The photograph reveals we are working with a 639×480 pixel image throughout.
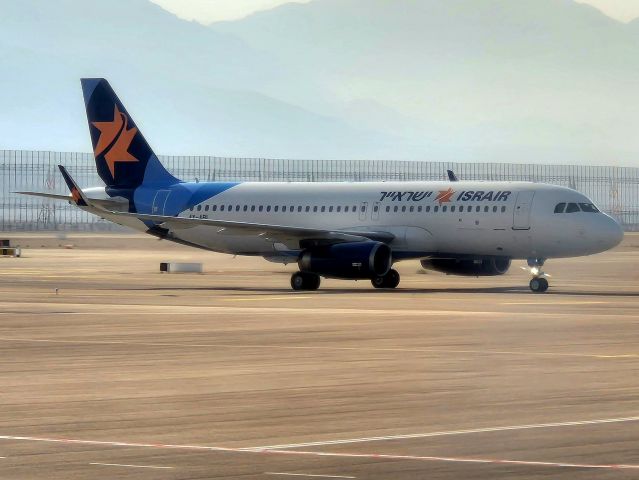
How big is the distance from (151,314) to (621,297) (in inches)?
606

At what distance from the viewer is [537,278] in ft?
151

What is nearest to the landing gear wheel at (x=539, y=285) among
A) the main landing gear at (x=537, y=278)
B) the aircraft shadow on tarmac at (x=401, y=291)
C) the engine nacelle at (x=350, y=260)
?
the main landing gear at (x=537, y=278)

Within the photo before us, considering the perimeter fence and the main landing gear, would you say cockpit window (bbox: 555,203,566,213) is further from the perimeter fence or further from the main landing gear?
the perimeter fence

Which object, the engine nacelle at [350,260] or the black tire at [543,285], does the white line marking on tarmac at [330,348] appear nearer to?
the engine nacelle at [350,260]

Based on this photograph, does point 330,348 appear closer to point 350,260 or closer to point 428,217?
point 350,260

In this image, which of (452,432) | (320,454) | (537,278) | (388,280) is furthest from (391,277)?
(320,454)

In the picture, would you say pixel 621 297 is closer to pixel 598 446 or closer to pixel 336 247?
pixel 336 247

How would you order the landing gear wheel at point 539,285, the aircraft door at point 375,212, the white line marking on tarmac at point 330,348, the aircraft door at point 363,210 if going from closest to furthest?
the white line marking on tarmac at point 330,348 < the landing gear wheel at point 539,285 < the aircraft door at point 375,212 < the aircraft door at point 363,210

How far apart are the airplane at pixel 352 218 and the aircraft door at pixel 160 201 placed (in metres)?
0.04

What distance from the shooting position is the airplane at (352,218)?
46.7 metres

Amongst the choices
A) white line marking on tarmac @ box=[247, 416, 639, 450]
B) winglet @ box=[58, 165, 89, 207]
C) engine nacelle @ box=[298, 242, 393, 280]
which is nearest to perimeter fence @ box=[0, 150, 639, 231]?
winglet @ box=[58, 165, 89, 207]

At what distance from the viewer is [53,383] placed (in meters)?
19.3

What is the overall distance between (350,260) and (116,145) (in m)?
14.4

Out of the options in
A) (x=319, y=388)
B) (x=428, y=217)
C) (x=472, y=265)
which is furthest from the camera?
(x=472, y=265)
